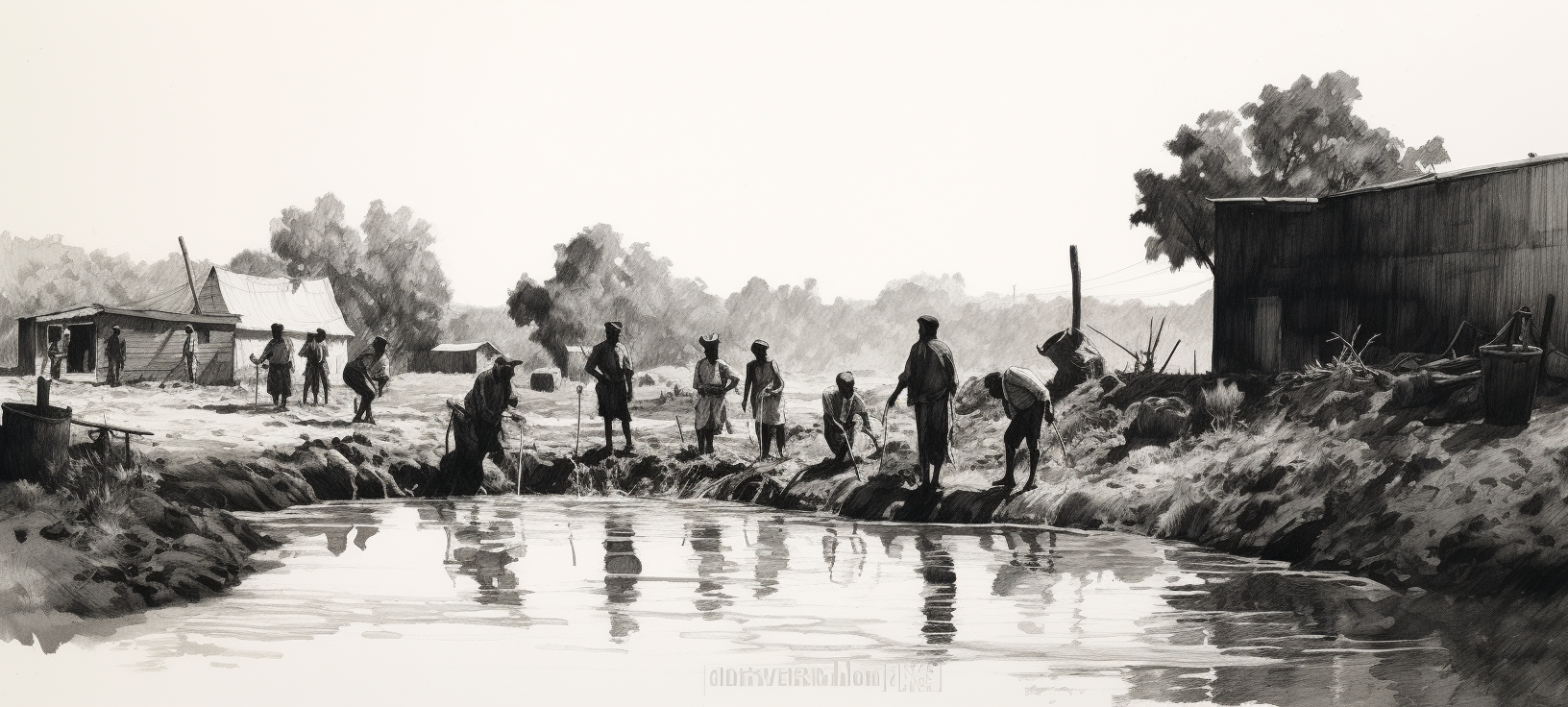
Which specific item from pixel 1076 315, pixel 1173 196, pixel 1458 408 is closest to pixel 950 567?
pixel 1458 408

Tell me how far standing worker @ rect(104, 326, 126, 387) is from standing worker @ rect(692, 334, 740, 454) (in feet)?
40.9

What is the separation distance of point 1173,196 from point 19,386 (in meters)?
33.0

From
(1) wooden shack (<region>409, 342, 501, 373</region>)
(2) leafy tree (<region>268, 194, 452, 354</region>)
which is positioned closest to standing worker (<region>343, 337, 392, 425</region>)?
(1) wooden shack (<region>409, 342, 501, 373</region>)

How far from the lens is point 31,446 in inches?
420

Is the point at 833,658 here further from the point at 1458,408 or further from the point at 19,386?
the point at 19,386

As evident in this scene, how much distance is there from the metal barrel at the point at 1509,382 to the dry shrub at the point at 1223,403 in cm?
583

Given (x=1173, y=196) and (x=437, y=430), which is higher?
(x=1173, y=196)

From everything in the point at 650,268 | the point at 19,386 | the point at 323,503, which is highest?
the point at 650,268

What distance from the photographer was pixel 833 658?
7762mm

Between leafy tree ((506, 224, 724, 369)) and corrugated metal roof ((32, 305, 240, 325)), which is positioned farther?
leafy tree ((506, 224, 724, 369))

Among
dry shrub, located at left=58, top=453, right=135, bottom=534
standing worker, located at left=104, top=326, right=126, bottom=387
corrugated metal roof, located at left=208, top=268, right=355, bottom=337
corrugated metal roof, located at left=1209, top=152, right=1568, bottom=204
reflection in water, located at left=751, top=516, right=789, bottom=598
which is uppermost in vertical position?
corrugated metal roof, located at left=1209, top=152, right=1568, bottom=204

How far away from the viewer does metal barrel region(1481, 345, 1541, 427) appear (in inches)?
495

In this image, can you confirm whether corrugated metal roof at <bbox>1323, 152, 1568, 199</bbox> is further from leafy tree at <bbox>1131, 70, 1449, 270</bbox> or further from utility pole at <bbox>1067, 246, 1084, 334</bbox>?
leafy tree at <bbox>1131, 70, 1449, 270</bbox>

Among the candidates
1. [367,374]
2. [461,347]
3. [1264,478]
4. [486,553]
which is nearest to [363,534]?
[486,553]
